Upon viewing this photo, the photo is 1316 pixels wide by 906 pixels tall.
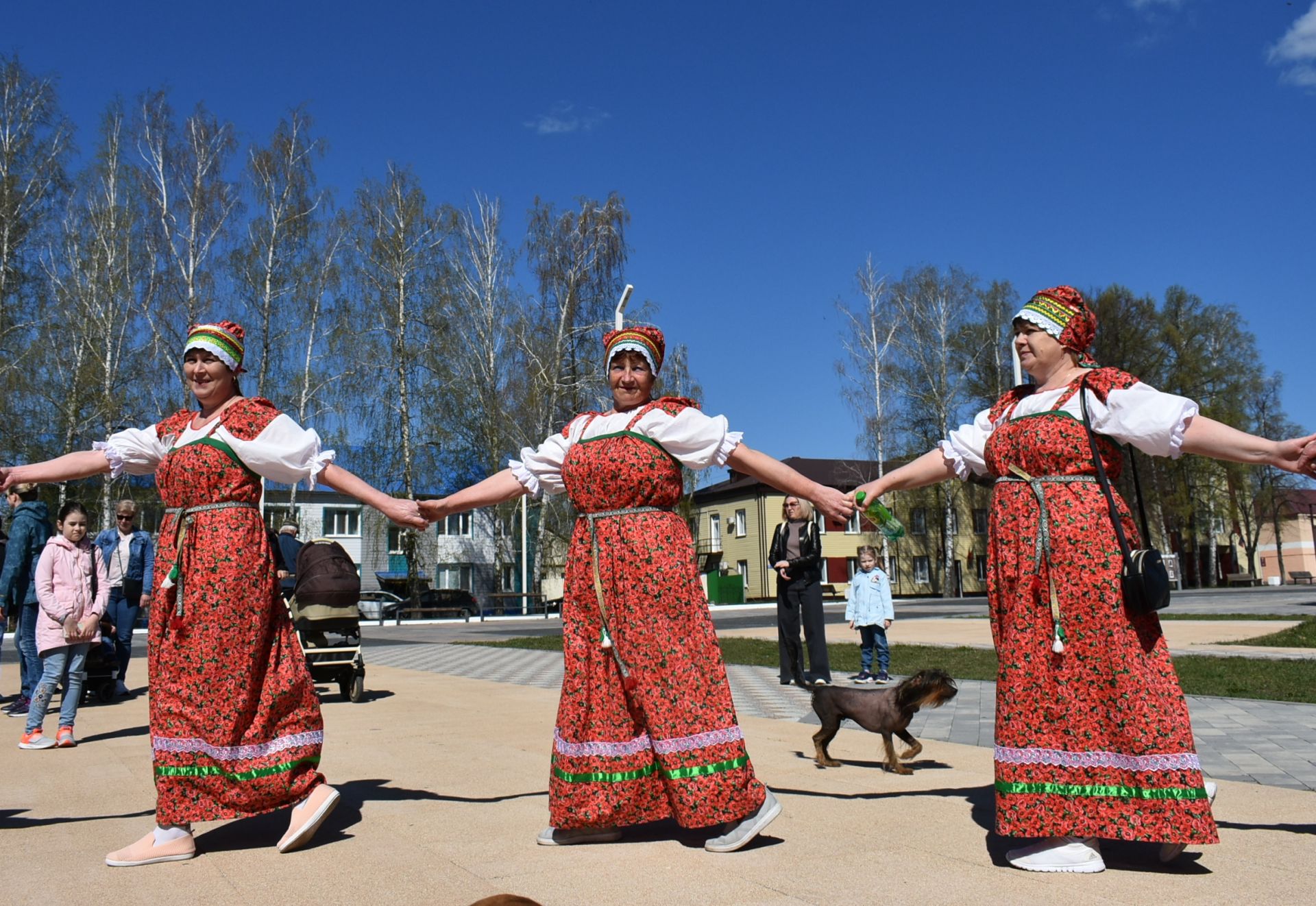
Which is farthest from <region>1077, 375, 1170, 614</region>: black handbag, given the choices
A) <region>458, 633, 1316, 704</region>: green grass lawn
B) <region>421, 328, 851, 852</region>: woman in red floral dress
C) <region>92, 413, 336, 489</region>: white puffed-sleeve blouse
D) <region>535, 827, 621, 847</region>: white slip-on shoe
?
<region>458, 633, 1316, 704</region>: green grass lawn

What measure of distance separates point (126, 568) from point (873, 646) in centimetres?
762

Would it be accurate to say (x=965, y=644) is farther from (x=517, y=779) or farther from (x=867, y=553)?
(x=517, y=779)

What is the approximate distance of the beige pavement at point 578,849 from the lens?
11.3 feet

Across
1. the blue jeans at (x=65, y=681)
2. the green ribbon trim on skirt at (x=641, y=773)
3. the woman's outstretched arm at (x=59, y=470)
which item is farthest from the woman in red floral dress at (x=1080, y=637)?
the blue jeans at (x=65, y=681)

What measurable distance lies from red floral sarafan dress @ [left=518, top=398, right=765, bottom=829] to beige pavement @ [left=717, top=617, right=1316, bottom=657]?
10650 mm

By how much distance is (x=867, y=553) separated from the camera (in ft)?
38.6

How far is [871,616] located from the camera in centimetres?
1079

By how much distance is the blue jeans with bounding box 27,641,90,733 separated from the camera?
7.35m

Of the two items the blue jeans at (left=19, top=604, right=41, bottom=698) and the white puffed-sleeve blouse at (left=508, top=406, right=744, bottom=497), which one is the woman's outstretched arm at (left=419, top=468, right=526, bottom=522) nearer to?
the white puffed-sleeve blouse at (left=508, top=406, right=744, bottom=497)

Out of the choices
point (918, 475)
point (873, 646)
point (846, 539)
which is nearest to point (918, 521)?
point (846, 539)

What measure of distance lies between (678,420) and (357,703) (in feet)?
23.0

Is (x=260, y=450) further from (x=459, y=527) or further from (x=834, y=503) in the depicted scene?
(x=459, y=527)

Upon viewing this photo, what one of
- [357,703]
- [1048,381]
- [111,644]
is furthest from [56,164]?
[1048,381]

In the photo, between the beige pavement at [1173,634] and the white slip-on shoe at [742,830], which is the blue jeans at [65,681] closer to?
the white slip-on shoe at [742,830]
